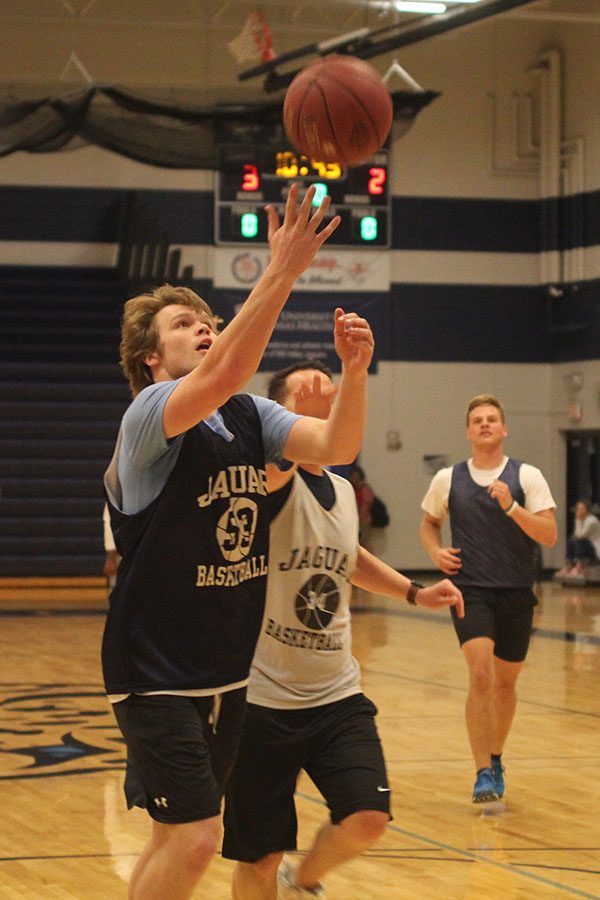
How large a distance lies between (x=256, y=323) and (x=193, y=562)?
61 centimetres

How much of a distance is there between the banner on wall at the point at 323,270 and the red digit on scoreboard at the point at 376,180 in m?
2.69

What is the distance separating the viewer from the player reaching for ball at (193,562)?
10.7ft

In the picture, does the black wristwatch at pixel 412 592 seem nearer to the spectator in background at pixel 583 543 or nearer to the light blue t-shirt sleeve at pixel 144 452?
the light blue t-shirt sleeve at pixel 144 452

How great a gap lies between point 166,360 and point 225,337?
1.48 ft

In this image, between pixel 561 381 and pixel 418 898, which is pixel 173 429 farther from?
pixel 561 381

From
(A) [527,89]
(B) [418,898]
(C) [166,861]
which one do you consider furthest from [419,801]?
(A) [527,89]

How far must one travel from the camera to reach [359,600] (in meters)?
17.0

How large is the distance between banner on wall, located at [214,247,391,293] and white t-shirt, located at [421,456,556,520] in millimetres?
13315

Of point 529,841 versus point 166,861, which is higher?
point 166,861

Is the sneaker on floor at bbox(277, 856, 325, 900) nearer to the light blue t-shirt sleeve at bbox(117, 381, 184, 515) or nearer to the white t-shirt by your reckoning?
the light blue t-shirt sleeve at bbox(117, 381, 184, 515)

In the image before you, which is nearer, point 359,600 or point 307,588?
point 307,588

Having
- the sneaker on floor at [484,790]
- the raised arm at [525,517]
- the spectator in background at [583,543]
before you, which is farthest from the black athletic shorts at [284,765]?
the spectator in background at [583,543]

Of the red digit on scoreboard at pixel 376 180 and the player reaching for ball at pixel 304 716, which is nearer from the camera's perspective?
the player reaching for ball at pixel 304 716

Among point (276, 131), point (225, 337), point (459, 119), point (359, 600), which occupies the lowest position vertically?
point (359, 600)
